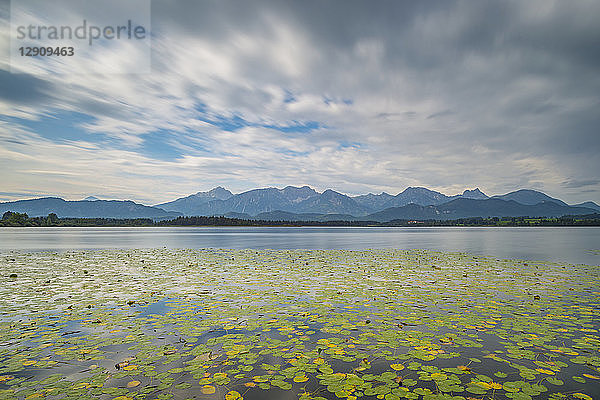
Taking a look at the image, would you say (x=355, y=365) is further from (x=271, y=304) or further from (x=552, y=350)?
(x=271, y=304)

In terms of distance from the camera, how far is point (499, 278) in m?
20.9

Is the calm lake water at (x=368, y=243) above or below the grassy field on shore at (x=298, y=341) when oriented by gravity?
below

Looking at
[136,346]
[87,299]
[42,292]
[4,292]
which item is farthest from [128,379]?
[4,292]

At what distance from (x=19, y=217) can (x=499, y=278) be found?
247m

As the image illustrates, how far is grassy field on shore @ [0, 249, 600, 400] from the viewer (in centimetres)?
678

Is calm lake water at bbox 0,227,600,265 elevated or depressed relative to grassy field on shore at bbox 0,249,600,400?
depressed

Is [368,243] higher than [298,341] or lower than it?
lower

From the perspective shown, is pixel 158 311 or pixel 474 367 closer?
pixel 474 367

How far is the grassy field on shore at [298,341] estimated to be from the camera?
6.78m

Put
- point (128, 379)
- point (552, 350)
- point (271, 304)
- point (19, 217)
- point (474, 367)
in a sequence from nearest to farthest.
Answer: point (128, 379) < point (474, 367) < point (552, 350) < point (271, 304) < point (19, 217)

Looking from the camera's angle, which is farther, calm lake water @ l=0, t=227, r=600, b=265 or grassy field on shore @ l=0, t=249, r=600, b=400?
calm lake water @ l=0, t=227, r=600, b=265

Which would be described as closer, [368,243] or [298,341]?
[298,341]

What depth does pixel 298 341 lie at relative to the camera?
9.54 meters

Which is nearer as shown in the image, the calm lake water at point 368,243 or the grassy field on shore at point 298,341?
the grassy field on shore at point 298,341
